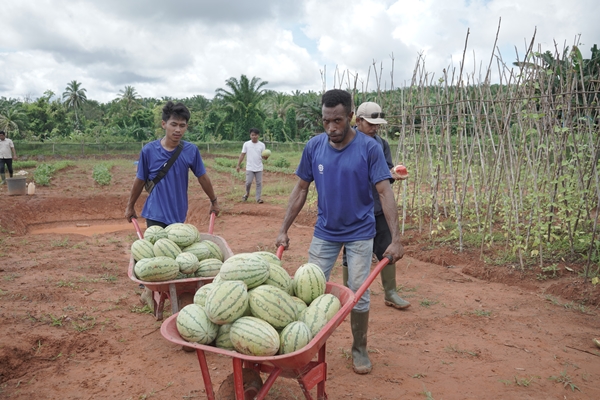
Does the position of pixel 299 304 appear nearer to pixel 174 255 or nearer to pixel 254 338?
pixel 254 338

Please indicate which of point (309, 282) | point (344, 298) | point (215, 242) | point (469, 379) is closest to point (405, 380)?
point (469, 379)

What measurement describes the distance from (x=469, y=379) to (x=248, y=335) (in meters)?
1.95

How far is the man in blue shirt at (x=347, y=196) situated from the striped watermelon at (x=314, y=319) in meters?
0.74

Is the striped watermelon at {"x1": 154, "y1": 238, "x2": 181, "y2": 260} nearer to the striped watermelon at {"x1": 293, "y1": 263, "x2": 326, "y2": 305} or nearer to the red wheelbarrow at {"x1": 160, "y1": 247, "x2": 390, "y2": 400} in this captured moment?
the red wheelbarrow at {"x1": 160, "y1": 247, "x2": 390, "y2": 400}

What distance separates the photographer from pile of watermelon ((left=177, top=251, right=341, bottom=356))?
2117 millimetres

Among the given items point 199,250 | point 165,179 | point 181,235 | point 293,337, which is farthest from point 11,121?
→ point 293,337

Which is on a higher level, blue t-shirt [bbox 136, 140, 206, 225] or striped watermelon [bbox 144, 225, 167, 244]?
blue t-shirt [bbox 136, 140, 206, 225]

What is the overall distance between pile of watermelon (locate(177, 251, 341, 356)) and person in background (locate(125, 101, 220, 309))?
192 centimetres

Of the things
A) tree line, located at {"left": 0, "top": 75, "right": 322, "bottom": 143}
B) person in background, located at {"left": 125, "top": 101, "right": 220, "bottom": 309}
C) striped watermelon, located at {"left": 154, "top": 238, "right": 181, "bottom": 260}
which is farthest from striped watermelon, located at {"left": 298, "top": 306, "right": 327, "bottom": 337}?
tree line, located at {"left": 0, "top": 75, "right": 322, "bottom": 143}

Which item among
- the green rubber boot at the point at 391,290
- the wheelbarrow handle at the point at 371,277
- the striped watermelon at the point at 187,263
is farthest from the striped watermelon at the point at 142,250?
the green rubber boot at the point at 391,290

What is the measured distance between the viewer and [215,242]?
4.10 m

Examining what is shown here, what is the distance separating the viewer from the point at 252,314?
230 cm

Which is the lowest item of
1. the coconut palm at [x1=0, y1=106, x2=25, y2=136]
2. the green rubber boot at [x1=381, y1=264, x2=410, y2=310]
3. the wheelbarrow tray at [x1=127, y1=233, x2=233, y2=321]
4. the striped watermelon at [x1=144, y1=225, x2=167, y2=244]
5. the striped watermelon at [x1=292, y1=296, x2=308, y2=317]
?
the green rubber boot at [x1=381, y1=264, x2=410, y2=310]

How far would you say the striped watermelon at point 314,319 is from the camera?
226cm
